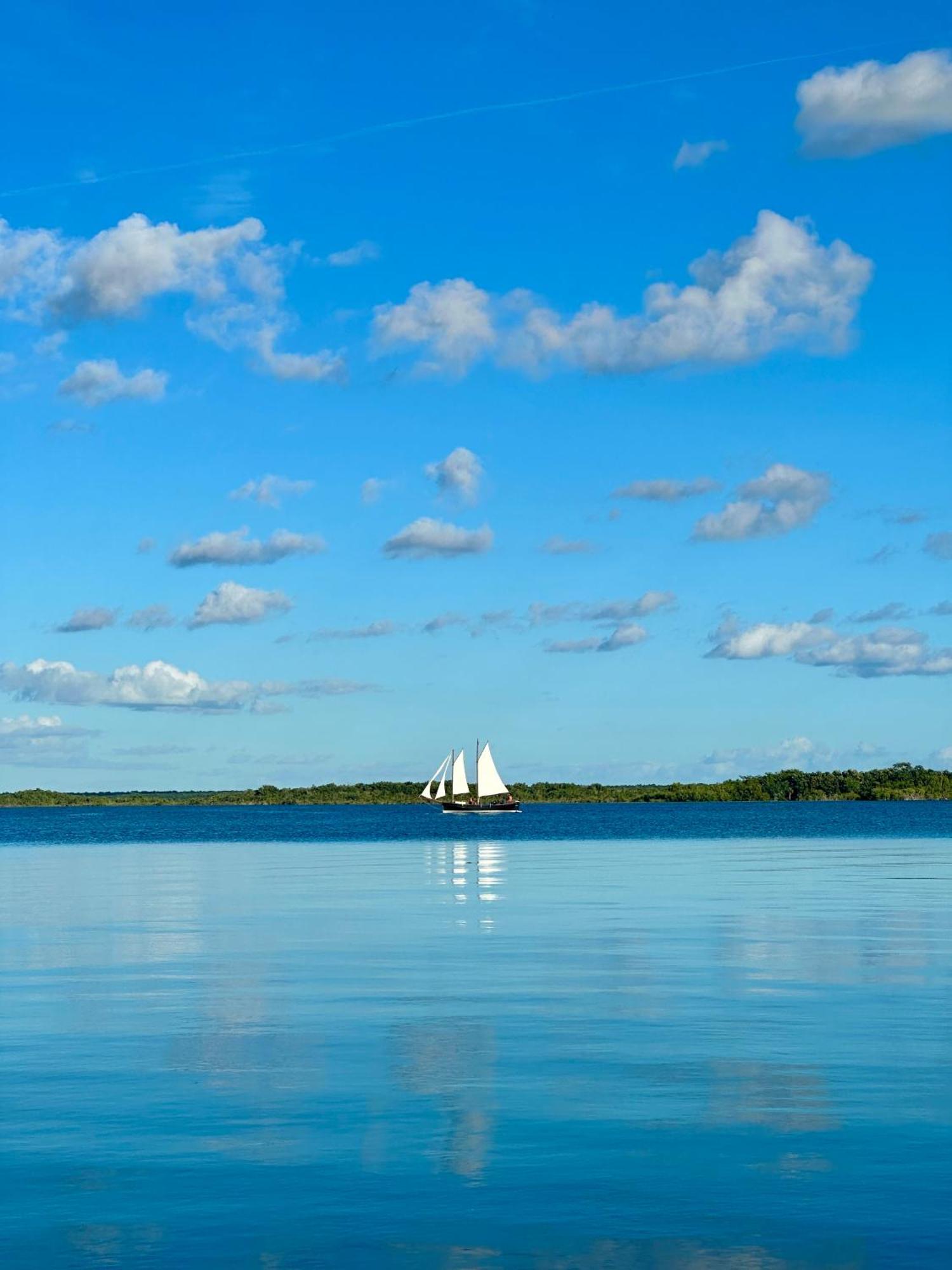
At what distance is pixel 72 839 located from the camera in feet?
562

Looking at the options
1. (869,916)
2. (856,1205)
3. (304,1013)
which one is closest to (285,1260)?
(856,1205)

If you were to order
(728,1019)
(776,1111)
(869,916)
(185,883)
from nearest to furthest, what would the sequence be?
(776,1111) → (728,1019) → (869,916) → (185,883)

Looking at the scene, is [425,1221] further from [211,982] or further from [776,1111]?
[211,982]

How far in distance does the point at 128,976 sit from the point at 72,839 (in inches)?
5526

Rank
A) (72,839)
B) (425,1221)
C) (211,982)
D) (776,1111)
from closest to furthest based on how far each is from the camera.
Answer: (425,1221) → (776,1111) → (211,982) → (72,839)

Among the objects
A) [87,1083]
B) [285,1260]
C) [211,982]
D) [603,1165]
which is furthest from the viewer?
[211,982]

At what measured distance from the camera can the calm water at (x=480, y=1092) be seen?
15859 mm

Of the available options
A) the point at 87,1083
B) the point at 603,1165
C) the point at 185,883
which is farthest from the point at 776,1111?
the point at 185,883

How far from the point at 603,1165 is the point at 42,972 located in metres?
22.3

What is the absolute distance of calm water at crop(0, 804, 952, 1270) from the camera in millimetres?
15859

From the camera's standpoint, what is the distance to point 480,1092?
22.4 m

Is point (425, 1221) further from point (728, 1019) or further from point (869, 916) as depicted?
point (869, 916)

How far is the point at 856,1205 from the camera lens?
54.8ft

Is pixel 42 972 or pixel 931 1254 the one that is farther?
pixel 42 972
